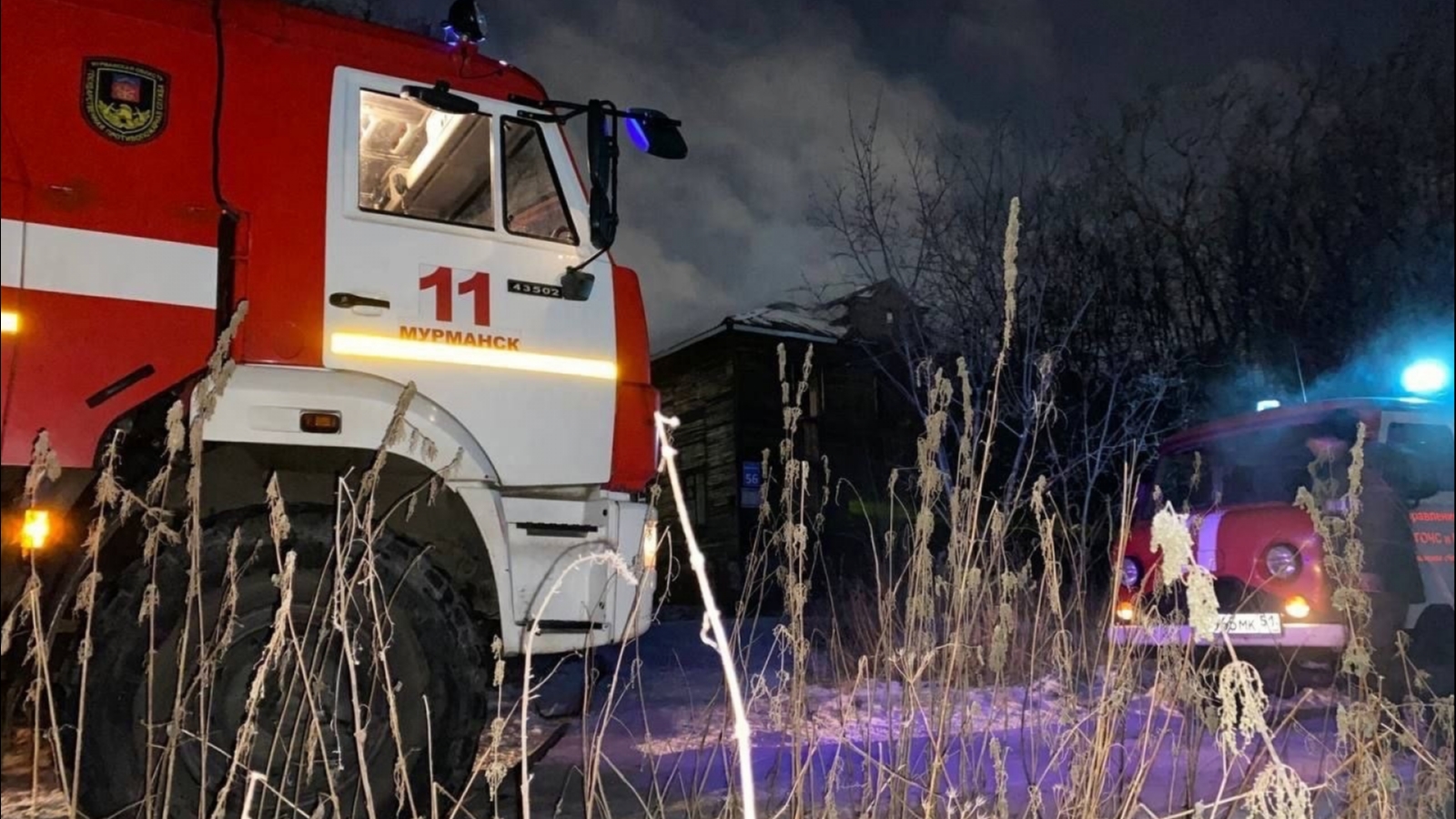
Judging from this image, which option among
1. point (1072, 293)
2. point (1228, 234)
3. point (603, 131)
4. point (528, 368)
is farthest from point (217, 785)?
point (1228, 234)

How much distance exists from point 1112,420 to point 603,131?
8.86 meters

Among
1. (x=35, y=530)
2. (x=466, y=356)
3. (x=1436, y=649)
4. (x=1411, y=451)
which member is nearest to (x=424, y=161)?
(x=466, y=356)

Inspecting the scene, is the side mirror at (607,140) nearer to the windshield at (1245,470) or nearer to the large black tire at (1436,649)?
the large black tire at (1436,649)

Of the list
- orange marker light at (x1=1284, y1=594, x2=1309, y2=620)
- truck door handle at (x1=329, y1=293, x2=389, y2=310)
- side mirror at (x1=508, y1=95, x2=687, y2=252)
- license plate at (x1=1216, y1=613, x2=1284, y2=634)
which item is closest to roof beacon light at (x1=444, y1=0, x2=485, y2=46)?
side mirror at (x1=508, y1=95, x2=687, y2=252)

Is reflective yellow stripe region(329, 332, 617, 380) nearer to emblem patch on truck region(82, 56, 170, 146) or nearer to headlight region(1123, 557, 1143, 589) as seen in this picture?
emblem patch on truck region(82, 56, 170, 146)

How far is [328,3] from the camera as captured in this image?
42.3 ft

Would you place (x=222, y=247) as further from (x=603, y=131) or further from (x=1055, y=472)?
(x=1055, y=472)

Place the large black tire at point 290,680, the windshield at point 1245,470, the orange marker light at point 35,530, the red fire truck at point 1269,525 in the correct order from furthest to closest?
the windshield at point 1245,470
the red fire truck at point 1269,525
the large black tire at point 290,680
the orange marker light at point 35,530

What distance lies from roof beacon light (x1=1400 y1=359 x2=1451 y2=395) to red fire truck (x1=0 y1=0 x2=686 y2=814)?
180cm

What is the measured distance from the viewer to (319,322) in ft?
10.6

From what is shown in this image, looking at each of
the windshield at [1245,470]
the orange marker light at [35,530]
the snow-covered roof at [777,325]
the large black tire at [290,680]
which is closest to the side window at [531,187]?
the large black tire at [290,680]

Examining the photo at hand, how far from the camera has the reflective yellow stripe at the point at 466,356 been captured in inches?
128

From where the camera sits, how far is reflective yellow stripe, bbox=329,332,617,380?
128 inches

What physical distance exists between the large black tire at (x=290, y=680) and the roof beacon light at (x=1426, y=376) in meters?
2.41
